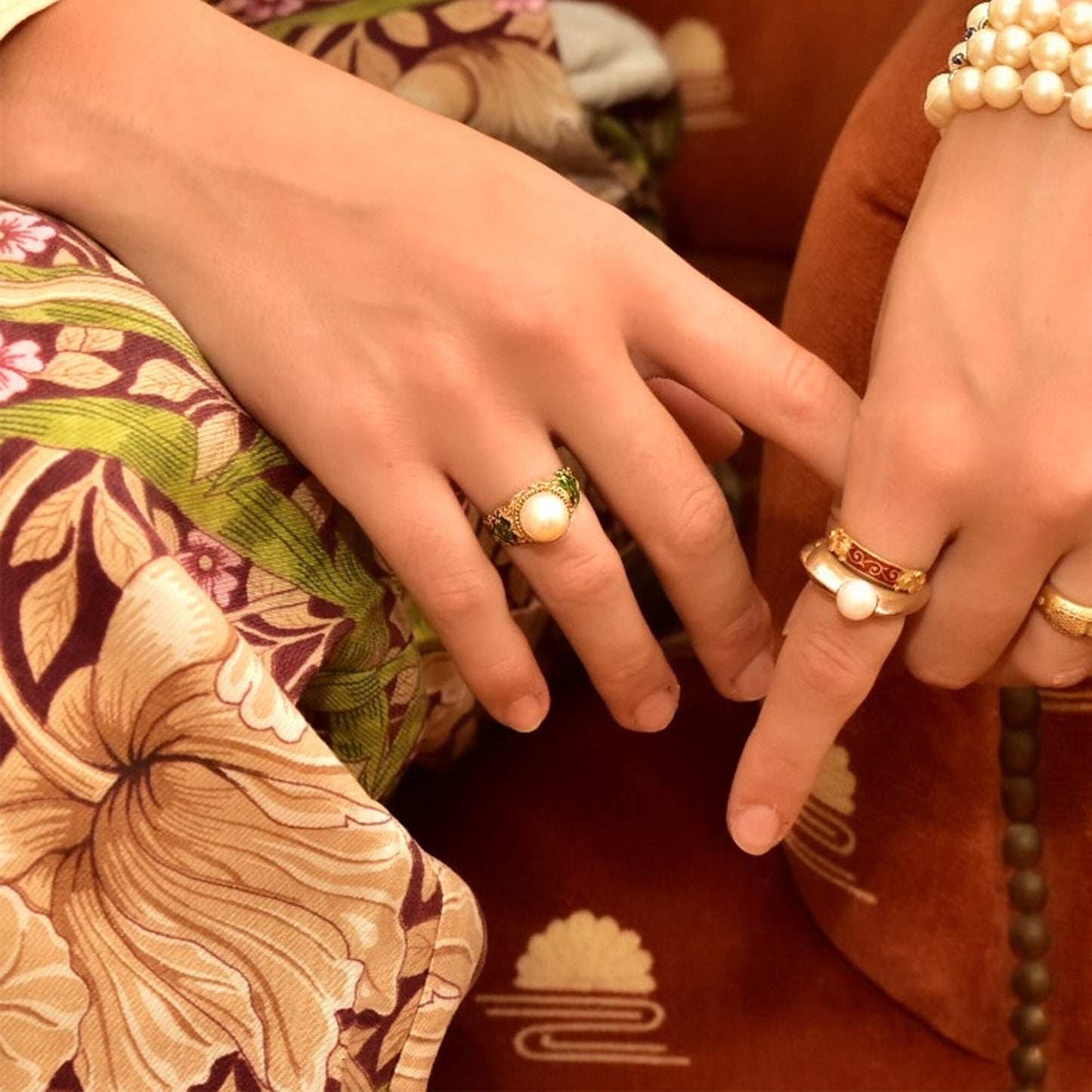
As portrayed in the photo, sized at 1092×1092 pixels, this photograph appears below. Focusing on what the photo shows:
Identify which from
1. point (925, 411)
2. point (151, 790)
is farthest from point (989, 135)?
point (151, 790)

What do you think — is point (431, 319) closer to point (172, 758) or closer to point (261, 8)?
point (172, 758)

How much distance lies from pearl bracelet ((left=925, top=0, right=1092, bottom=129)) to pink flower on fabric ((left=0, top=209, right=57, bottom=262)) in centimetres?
36

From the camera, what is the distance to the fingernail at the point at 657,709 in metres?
0.53

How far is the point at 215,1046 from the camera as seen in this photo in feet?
1.36

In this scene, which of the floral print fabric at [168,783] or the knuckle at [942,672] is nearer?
the floral print fabric at [168,783]

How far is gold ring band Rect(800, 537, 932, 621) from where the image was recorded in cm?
46

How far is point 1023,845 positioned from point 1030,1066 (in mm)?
115

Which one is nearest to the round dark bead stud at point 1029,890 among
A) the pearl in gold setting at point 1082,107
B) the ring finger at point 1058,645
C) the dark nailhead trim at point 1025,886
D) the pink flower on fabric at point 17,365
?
the dark nailhead trim at point 1025,886

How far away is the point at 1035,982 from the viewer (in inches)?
22.7

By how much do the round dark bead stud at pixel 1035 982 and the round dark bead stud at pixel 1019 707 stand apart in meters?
0.13

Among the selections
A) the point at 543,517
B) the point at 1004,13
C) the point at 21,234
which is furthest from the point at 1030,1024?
the point at 21,234

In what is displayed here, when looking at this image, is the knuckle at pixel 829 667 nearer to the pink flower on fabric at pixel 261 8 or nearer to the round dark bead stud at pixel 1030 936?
the round dark bead stud at pixel 1030 936

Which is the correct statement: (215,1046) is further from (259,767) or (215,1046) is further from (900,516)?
(900,516)

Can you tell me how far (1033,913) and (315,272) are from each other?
0.45 metres
